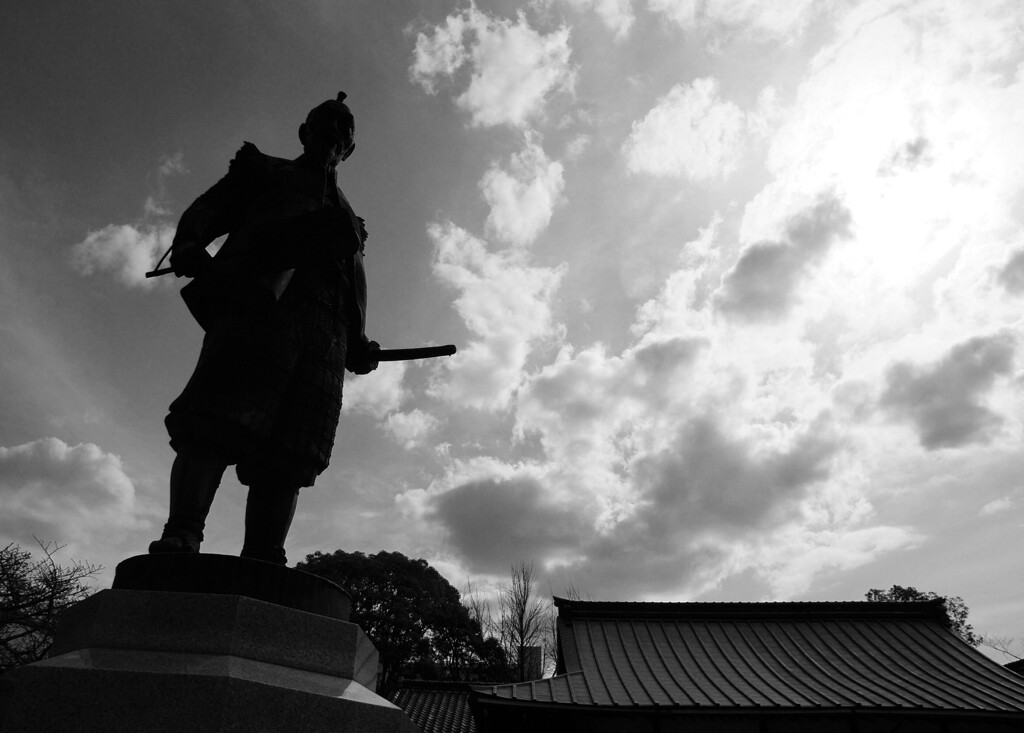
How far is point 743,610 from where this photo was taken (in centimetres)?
1638

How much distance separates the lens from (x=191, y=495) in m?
2.95

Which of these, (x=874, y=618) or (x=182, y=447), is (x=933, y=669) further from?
(x=182, y=447)

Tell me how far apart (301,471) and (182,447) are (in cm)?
63

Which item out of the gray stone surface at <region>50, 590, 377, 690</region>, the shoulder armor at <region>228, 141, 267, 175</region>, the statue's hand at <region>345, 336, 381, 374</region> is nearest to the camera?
the gray stone surface at <region>50, 590, 377, 690</region>

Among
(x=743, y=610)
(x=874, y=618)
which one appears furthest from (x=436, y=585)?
(x=874, y=618)

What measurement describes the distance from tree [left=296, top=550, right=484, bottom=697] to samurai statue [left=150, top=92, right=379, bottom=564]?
82.8ft

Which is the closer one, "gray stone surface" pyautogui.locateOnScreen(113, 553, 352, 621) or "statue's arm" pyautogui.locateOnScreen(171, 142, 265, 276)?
"gray stone surface" pyautogui.locateOnScreen(113, 553, 352, 621)

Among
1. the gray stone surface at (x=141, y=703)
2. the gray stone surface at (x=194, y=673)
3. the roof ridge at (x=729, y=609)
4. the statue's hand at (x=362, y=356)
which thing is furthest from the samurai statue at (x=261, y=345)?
the roof ridge at (x=729, y=609)

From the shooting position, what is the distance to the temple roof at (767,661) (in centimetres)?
1123

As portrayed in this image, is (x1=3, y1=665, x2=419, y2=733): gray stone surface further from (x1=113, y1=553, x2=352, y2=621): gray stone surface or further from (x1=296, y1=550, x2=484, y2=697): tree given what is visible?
(x1=296, y1=550, x2=484, y2=697): tree

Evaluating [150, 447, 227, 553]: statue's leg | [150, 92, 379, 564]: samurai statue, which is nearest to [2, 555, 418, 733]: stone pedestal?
[150, 447, 227, 553]: statue's leg

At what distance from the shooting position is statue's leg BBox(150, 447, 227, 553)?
9.45 feet

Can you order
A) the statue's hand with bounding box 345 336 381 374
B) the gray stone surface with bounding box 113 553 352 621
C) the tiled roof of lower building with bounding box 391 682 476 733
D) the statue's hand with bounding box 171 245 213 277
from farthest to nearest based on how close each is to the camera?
the tiled roof of lower building with bounding box 391 682 476 733
the statue's hand with bounding box 345 336 381 374
the statue's hand with bounding box 171 245 213 277
the gray stone surface with bounding box 113 553 352 621

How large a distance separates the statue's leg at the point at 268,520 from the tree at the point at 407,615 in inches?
990
